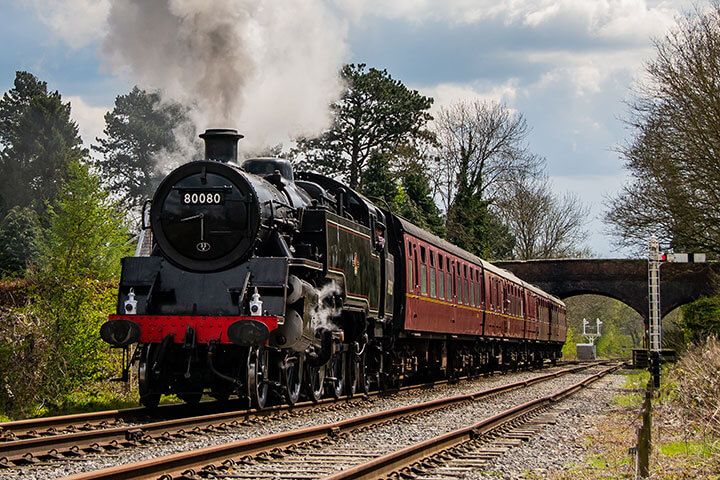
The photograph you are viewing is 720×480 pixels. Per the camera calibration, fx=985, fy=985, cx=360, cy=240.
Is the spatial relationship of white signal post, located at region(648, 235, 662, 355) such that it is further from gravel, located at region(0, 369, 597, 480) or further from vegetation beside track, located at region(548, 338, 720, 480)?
vegetation beside track, located at region(548, 338, 720, 480)

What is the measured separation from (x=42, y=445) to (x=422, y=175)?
3754 centimetres

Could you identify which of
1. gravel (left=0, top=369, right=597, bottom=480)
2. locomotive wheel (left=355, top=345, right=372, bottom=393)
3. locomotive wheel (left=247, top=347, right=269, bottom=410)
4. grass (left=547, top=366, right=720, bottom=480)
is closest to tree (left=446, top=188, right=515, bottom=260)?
gravel (left=0, top=369, right=597, bottom=480)

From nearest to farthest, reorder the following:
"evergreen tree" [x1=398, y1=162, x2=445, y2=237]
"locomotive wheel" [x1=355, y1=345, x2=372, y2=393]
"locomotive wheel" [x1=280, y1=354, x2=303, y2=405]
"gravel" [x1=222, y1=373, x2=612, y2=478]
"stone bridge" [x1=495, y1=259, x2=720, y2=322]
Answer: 1. "gravel" [x1=222, y1=373, x2=612, y2=478]
2. "locomotive wheel" [x1=280, y1=354, x2=303, y2=405]
3. "locomotive wheel" [x1=355, y1=345, x2=372, y2=393]
4. "evergreen tree" [x1=398, y1=162, x2=445, y2=237]
5. "stone bridge" [x1=495, y1=259, x2=720, y2=322]

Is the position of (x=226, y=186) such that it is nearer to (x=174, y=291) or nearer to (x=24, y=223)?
(x=174, y=291)

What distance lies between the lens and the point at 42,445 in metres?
7.99

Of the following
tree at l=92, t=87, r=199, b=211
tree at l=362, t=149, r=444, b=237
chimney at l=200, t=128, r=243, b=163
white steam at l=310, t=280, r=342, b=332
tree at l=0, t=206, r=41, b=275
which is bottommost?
white steam at l=310, t=280, r=342, b=332

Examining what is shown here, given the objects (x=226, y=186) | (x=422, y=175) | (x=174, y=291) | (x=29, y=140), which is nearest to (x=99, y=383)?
(x=174, y=291)

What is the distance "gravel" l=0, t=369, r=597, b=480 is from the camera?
7.40m

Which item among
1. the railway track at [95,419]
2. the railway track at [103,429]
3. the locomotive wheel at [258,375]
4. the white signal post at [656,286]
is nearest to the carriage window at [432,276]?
the white signal post at [656,286]

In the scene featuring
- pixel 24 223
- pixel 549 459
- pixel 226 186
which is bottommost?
pixel 549 459

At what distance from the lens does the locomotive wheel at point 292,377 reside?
11844 millimetres

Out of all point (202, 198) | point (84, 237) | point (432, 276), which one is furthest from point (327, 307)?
point (432, 276)

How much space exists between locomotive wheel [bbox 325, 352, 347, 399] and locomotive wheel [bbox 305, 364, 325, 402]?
24 cm

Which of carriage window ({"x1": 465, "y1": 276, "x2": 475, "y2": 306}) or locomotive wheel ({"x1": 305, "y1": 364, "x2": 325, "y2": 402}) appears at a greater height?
carriage window ({"x1": 465, "y1": 276, "x2": 475, "y2": 306})
